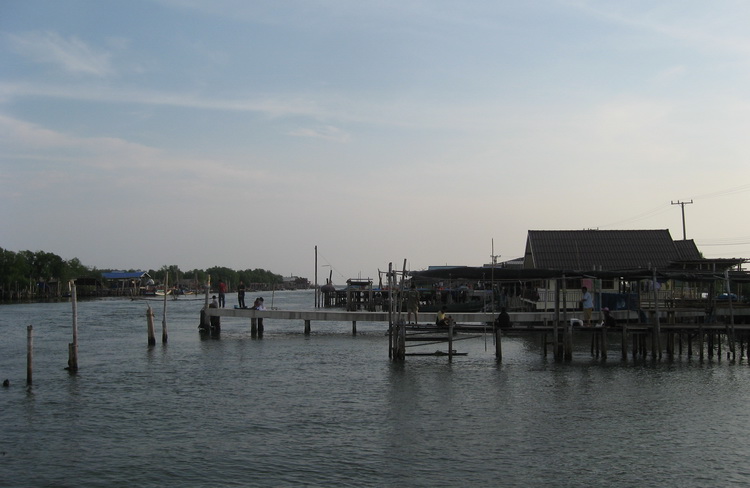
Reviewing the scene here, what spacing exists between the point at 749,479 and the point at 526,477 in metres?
4.22

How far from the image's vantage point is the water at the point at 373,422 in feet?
46.5

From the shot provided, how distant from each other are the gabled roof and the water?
18.9 meters

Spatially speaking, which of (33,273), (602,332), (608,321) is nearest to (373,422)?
(602,332)

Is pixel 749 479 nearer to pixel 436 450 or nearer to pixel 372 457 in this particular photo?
pixel 436 450

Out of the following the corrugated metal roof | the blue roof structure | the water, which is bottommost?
the water

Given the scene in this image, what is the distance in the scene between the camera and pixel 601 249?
50.4m

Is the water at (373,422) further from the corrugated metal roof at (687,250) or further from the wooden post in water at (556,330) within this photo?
the corrugated metal roof at (687,250)

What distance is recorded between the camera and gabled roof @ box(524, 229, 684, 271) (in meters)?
49.1

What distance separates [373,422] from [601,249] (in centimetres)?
3604

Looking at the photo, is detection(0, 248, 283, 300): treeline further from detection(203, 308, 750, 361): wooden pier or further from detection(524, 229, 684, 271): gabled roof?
detection(203, 308, 750, 361): wooden pier

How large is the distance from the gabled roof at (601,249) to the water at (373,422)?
62.2ft

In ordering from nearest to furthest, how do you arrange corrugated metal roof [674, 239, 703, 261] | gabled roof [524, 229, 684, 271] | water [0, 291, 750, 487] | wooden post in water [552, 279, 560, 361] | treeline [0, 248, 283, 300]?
water [0, 291, 750, 487] → wooden post in water [552, 279, 560, 361] → gabled roof [524, 229, 684, 271] → corrugated metal roof [674, 239, 703, 261] → treeline [0, 248, 283, 300]

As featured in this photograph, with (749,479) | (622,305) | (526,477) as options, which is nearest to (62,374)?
(526,477)

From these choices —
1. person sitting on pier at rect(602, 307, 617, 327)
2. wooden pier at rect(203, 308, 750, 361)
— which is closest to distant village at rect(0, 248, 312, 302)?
wooden pier at rect(203, 308, 750, 361)
